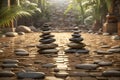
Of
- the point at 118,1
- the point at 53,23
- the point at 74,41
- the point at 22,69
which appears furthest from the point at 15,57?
the point at 53,23

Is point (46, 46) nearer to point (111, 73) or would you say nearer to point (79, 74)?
point (79, 74)

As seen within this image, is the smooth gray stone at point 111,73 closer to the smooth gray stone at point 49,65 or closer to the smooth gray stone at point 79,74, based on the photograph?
the smooth gray stone at point 79,74

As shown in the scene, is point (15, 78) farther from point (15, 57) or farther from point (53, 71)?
Result: point (15, 57)

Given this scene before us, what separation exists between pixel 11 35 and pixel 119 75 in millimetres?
7663

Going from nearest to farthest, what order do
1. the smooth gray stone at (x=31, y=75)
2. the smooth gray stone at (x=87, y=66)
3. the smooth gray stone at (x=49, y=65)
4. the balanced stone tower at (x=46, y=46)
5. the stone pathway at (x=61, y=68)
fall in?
the smooth gray stone at (x=31, y=75) < the stone pathway at (x=61, y=68) < the smooth gray stone at (x=87, y=66) < the smooth gray stone at (x=49, y=65) < the balanced stone tower at (x=46, y=46)

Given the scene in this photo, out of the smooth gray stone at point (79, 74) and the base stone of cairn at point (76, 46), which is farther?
the base stone of cairn at point (76, 46)

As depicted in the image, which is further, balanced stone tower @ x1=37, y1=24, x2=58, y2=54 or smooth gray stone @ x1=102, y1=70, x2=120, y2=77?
balanced stone tower @ x1=37, y1=24, x2=58, y2=54

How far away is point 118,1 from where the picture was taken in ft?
37.6

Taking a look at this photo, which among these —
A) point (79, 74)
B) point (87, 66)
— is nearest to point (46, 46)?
point (87, 66)

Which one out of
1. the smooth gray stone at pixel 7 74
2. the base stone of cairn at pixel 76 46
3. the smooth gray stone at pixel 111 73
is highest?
A: the base stone of cairn at pixel 76 46

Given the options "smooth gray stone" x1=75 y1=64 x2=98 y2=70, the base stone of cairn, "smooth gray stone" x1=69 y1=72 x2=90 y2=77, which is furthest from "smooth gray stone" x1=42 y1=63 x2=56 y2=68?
the base stone of cairn

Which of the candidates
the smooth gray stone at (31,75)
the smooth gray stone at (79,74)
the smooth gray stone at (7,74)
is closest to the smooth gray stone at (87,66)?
the smooth gray stone at (79,74)

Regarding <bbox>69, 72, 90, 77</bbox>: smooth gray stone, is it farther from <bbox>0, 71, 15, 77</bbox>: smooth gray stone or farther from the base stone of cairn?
the base stone of cairn

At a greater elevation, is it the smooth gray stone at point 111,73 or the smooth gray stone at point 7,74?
the smooth gray stone at point 7,74
